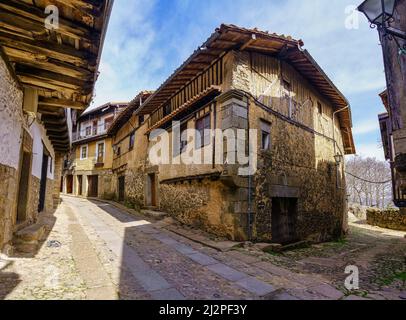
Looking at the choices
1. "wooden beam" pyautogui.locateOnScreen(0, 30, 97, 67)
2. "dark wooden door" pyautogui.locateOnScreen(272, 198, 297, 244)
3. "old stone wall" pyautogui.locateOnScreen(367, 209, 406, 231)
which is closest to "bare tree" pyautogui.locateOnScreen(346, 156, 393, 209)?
"old stone wall" pyautogui.locateOnScreen(367, 209, 406, 231)

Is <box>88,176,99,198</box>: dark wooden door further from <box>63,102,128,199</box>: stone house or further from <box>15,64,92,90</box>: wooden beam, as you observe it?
<box>15,64,92,90</box>: wooden beam

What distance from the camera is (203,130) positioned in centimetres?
814

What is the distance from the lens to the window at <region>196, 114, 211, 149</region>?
7.88 m

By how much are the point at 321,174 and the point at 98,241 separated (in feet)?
31.4

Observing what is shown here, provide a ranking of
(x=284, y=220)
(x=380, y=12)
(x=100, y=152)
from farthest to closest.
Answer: (x=100, y=152) < (x=284, y=220) < (x=380, y=12)

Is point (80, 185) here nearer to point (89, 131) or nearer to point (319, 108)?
point (89, 131)

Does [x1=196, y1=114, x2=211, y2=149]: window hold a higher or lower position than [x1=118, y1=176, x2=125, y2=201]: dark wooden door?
higher

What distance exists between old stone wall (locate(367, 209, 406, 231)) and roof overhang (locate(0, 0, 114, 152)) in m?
21.4

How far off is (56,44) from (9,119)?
1.43 meters

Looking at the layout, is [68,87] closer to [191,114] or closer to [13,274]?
[13,274]

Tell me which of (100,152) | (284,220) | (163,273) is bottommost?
(163,273)

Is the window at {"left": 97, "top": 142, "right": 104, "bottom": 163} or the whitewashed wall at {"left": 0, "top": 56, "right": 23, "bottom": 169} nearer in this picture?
the whitewashed wall at {"left": 0, "top": 56, "right": 23, "bottom": 169}

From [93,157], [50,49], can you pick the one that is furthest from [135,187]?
[50,49]
